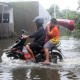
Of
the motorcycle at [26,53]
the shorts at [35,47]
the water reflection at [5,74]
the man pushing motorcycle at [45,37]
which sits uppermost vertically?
the man pushing motorcycle at [45,37]

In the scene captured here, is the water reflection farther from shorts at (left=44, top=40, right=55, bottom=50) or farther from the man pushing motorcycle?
shorts at (left=44, top=40, right=55, bottom=50)

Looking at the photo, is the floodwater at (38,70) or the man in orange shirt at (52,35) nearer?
the floodwater at (38,70)

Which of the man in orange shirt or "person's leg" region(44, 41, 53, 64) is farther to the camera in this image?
the man in orange shirt

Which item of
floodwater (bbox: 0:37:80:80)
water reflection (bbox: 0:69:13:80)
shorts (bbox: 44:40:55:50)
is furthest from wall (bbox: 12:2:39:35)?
water reflection (bbox: 0:69:13:80)

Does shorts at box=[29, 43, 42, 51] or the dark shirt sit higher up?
the dark shirt

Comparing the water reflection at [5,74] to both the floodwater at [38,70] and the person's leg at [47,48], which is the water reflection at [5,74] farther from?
the person's leg at [47,48]

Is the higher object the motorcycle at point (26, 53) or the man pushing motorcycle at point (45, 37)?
the man pushing motorcycle at point (45, 37)

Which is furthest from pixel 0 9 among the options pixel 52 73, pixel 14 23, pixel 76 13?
pixel 52 73

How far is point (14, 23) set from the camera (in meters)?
33.4

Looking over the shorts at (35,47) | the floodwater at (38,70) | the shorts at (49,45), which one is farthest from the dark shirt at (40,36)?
the floodwater at (38,70)

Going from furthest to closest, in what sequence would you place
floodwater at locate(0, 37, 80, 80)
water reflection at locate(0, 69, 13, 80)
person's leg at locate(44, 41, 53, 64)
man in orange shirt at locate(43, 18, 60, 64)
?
1. man in orange shirt at locate(43, 18, 60, 64)
2. person's leg at locate(44, 41, 53, 64)
3. floodwater at locate(0, 37, 80, 80)
4. water reflection at locate(0, 69, 13, 80)

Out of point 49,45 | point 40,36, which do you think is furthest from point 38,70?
point 40,36

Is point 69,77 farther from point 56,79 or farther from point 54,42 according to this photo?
point 54,42

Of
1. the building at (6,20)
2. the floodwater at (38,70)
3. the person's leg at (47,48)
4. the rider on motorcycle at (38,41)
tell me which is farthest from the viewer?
the building at (6,20)
